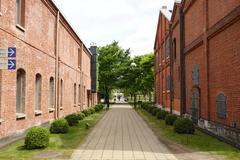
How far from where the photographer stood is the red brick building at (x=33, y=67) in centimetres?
1124

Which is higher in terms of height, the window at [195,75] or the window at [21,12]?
the window at [21,12]

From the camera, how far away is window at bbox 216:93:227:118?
12445 mm

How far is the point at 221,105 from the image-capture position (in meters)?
12.9

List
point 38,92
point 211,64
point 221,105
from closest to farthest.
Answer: point 221,105, point 211,64, point 38,92

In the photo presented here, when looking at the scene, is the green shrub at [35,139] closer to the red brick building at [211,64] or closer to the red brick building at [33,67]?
the red brick building at [33,67]

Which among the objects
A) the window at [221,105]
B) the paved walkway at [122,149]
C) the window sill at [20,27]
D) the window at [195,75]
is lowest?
the paved walkway at [122,149]

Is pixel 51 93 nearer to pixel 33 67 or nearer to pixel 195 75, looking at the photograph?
pixel 33 67

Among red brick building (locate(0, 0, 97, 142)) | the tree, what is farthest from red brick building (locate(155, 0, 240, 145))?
the tree

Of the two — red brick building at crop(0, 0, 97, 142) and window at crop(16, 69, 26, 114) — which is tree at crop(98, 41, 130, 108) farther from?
window at crop(16, 69, 26, 114)

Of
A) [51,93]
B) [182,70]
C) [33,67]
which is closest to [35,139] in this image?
[33,67]

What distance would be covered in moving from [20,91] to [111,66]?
38.5m

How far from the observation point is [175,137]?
13125 mm

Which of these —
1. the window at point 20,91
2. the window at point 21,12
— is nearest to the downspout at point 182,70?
the window at point 20,91

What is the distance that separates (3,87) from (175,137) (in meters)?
7.77
